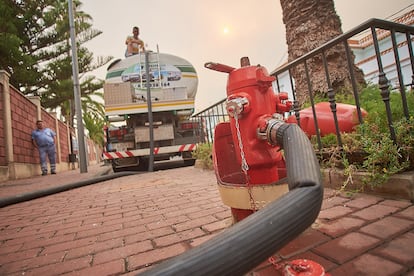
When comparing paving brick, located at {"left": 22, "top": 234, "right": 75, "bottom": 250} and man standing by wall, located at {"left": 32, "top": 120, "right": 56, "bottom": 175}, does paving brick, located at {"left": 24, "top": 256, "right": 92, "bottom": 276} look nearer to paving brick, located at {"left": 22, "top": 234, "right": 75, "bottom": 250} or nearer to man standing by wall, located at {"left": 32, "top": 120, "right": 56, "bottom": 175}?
paving brick, located at {"left": 22, "top": 234, "right": 75, "bottom": 250}

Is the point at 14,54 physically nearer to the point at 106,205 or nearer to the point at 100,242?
the point at 106,205

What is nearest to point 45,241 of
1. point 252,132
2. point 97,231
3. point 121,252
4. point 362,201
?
point 97,231

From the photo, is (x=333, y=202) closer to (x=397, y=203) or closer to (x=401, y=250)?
(x=397, y=203)

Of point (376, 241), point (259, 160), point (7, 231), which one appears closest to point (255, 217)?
point (259, 160)

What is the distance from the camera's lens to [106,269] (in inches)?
42.3

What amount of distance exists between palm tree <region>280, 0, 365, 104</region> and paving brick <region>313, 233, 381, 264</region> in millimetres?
3032

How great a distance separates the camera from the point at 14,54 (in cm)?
1209

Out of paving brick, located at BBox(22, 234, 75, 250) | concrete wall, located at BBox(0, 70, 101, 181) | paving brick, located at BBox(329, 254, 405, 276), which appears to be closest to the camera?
paving brick, located at BBox(329, 254, 405, 276)

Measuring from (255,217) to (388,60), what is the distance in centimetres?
2081

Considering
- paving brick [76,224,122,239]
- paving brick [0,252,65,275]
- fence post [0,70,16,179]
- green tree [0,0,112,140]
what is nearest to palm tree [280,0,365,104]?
paving brick [76,224,122,239]

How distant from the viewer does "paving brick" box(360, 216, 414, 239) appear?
1.07 m

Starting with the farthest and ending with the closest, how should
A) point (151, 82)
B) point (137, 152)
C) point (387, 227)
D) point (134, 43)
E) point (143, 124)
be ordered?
1. point (134, 43)
2. point (151, 82)
3. point (143, 124)
4. point (137, 152)
5. point (387, 227)

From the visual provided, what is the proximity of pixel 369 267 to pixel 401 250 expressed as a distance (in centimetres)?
20

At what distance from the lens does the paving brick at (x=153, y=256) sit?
109 cm
